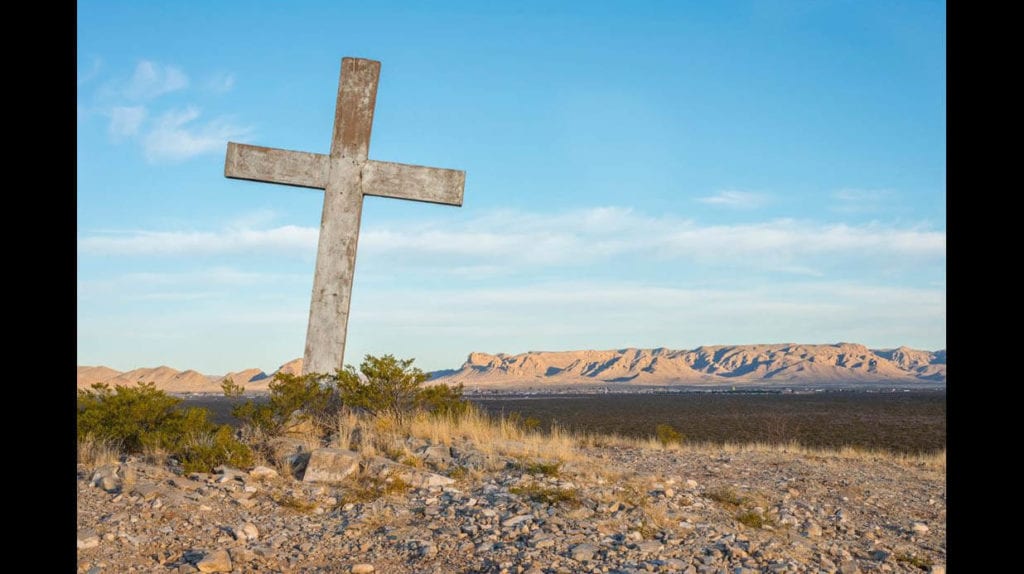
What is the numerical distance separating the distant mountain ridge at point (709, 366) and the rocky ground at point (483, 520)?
125448 mm

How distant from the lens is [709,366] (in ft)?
544

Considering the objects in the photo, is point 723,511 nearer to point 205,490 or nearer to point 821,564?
point 821,564

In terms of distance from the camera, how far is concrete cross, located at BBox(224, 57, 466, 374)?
395 inches

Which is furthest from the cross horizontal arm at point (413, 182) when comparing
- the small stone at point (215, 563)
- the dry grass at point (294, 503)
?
the small stone at point (215, 563)

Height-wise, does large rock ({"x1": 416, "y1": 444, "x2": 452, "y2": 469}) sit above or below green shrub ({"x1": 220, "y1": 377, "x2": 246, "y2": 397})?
below

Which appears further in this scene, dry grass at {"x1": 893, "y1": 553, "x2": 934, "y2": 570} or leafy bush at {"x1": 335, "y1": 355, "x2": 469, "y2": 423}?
leafy bush at {"x1": 335, "y1": 355, "x2": 469, "y2": 423}

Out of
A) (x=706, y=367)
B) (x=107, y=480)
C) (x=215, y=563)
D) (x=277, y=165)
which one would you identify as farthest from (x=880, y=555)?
(x=706, y=367)

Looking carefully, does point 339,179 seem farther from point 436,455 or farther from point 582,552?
point 582,552

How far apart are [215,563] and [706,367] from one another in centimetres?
16735

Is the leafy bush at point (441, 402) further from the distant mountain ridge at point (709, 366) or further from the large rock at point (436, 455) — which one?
the distant mountain ridge at point (709, 366)

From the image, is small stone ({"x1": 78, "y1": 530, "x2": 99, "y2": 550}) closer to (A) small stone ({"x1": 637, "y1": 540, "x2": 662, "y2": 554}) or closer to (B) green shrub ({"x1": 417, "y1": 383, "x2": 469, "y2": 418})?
(A) small stone ({"x1": 637, "y1": 540, "x2": 662, "y2": 554})

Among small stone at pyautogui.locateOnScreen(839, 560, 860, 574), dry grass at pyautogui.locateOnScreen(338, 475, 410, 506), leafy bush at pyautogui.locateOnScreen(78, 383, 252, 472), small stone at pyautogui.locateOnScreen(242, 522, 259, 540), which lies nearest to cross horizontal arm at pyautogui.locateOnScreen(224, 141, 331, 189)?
leafy bush at pyautogui.locateOnScreen(78, 383, 252, 472)
